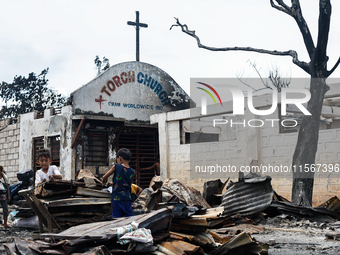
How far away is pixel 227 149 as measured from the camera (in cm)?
1206

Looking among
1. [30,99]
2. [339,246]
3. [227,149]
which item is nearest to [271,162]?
[227,149]

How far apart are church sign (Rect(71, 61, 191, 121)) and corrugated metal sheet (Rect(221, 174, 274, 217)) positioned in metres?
8.93

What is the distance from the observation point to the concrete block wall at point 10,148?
1945 centimetres

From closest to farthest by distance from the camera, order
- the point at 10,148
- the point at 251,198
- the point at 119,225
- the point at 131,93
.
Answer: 1. the point at 119,225
2. the point at 251,198
3. the point at 131,93
4. the point at 10,148

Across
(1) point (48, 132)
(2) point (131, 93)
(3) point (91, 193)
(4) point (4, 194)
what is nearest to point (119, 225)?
(3) point (91, 193)

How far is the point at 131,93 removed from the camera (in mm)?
17188

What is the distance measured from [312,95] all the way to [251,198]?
3052 mm

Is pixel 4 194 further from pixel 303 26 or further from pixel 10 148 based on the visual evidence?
pixel 10 148

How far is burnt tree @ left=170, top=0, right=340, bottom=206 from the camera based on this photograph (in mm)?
9500

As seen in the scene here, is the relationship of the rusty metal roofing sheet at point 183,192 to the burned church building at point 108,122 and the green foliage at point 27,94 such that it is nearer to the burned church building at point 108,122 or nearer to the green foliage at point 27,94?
the burned church building at point 108,122

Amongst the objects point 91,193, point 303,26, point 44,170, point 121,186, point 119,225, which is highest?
point 303,26

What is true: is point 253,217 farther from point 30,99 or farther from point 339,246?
point 30,99

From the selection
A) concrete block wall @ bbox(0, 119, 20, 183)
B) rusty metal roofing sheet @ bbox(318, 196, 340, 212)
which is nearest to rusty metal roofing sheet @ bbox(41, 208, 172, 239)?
rusty metal roofing sheet @ bbox(318, 196, 340, 212)

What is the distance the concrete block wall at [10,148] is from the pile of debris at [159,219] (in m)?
12.0
